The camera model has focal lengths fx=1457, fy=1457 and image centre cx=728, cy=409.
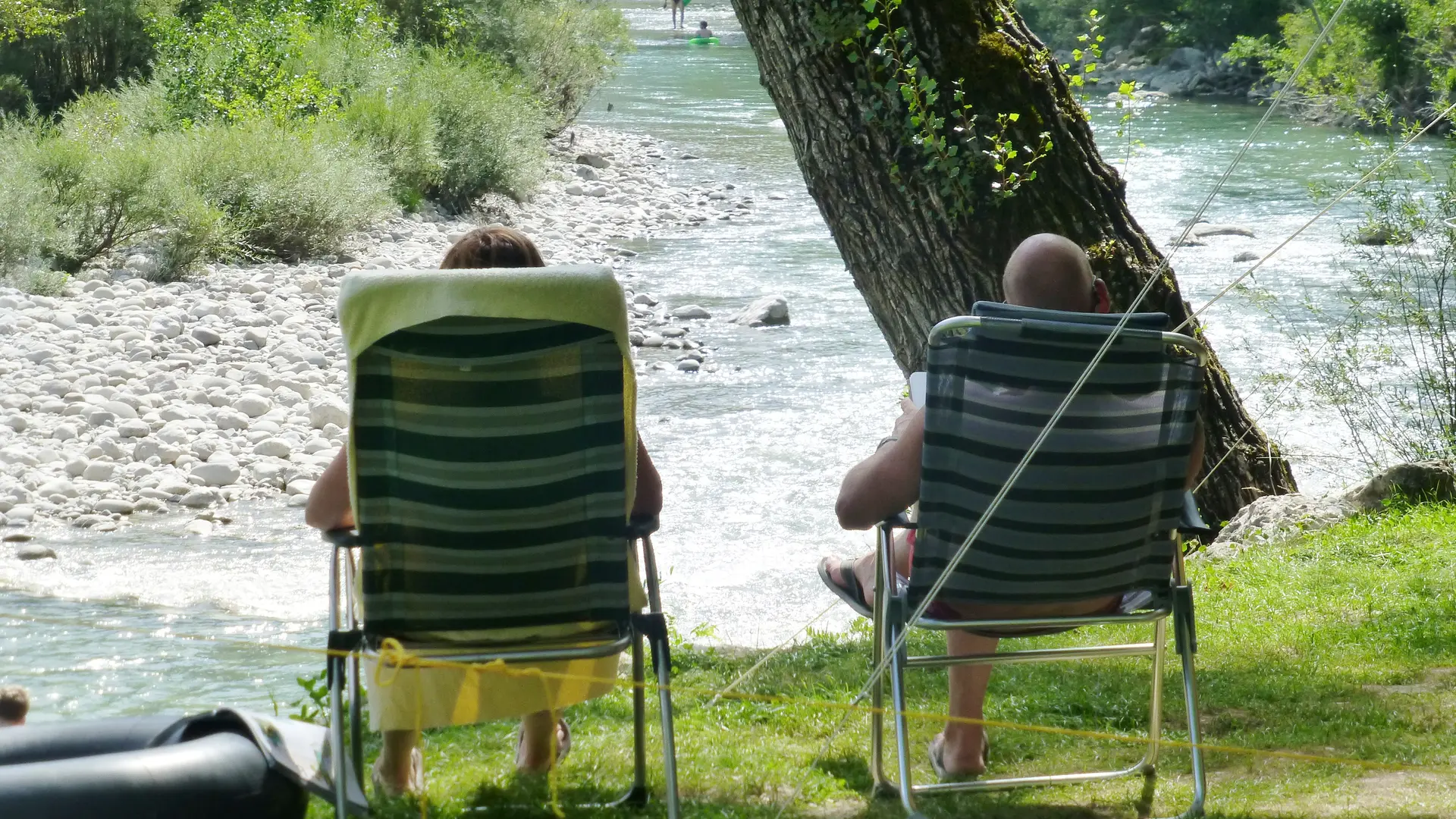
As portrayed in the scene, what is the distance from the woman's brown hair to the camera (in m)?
3.24

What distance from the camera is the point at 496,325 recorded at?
2.89m

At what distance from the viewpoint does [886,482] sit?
10.5 ft

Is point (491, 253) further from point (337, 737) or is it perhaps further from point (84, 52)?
point (84, 52)

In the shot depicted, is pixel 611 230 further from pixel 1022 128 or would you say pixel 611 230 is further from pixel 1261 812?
pixel 1261 812

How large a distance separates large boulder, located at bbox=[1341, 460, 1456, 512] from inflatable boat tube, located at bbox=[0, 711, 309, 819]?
16.7 feet

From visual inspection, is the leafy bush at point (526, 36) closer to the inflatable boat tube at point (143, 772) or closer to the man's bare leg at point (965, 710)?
the man's bare leg at point (965, 710)

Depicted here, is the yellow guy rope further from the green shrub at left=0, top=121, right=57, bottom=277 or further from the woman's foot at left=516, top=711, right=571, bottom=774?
the green shrub at left=0, top=121, right=57, bottom=277

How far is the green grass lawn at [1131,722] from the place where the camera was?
10.6ft

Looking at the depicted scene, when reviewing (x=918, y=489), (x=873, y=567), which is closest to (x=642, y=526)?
(x=918, y=489)

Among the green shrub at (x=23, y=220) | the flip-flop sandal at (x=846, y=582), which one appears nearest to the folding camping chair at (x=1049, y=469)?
the flip-flop sandal at (x=846, y=582)

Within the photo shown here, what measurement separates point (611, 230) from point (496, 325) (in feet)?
56.6

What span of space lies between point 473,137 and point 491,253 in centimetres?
1776

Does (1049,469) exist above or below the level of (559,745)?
above

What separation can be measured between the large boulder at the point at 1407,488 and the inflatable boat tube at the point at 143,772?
5087mm
